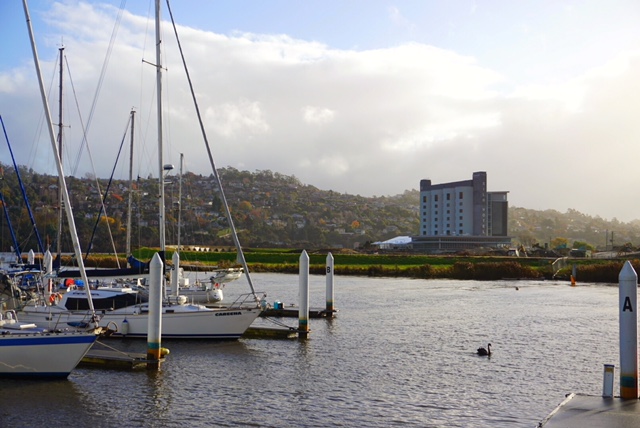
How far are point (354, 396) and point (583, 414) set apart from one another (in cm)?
869

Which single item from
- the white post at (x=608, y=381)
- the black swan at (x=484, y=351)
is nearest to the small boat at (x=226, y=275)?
the black swan at (x=484, y=351)

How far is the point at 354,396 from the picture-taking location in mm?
26219

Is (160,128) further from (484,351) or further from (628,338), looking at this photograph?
(628,338)

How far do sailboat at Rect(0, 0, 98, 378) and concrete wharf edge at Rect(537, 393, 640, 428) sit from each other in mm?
16816

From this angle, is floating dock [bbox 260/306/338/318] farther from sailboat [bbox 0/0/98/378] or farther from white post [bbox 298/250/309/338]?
sailboat [bbox 0/0/98/378]

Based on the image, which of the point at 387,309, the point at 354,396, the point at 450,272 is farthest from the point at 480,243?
the point at 354,396

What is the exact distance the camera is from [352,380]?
2894 cm

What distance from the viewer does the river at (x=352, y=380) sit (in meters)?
23.4

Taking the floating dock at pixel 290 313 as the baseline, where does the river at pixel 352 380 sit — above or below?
below

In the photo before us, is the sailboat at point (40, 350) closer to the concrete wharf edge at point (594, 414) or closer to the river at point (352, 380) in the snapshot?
the river at point (352, 380)

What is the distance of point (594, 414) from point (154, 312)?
1759cm

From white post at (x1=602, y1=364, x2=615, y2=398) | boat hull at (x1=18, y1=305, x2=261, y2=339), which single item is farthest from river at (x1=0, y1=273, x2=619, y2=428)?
white post at (x1=602, y1=364, x2=615, y2=398)

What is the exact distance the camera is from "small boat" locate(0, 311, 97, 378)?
26.8 metres

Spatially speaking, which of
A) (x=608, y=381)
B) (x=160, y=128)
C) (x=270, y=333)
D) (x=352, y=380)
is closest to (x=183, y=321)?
(x=270, y=333)
